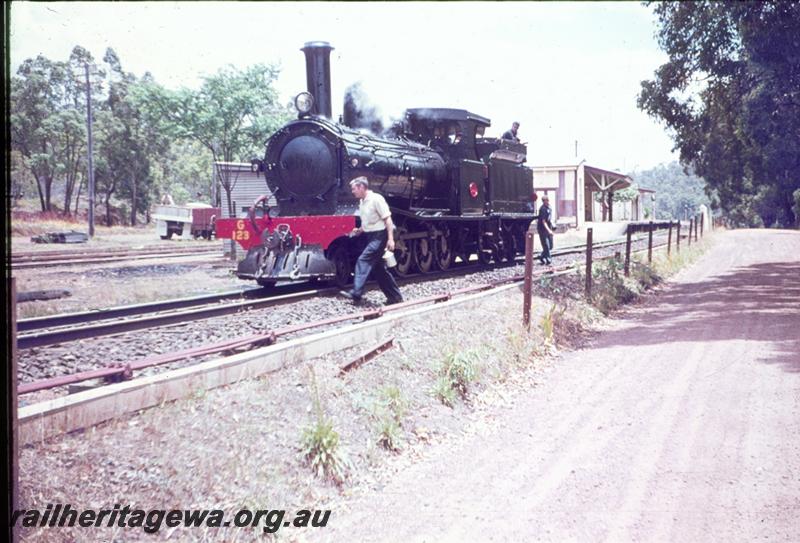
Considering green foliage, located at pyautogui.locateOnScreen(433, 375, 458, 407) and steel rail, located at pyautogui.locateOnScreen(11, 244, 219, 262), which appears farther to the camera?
steel rail, located at pyautogui.locateOnScreen(11, 244, 219, 262)

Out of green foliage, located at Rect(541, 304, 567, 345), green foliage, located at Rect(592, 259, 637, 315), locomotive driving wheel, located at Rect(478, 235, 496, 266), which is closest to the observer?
green foliage, located at Rect(541, 304, 567, 345)

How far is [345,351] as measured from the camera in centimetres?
654

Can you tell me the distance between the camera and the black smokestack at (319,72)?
12.5m

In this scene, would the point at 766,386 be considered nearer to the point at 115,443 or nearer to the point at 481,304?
the point at 481,304

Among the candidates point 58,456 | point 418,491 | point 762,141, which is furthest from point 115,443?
point 762,141

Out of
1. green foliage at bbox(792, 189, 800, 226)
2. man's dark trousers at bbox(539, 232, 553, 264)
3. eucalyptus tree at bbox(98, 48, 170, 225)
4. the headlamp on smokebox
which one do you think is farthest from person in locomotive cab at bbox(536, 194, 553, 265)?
green foliage at bbox(792, 189, 800, 226)

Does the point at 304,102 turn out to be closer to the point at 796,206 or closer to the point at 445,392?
the point at 445,392

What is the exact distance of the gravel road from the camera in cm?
394

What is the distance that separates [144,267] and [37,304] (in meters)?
5.81

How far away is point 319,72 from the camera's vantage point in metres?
12.6

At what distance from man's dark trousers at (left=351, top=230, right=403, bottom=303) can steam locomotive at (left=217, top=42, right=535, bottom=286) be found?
1.55 meters

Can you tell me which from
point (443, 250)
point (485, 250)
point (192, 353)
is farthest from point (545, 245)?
point (192, 353)

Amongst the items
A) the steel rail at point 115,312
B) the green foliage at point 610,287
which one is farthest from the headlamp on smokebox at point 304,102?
the green foliage at point 610,287

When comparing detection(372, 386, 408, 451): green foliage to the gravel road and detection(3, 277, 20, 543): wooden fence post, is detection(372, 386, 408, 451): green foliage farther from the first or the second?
detection(3, 277, 20, 543): wooden fence post
